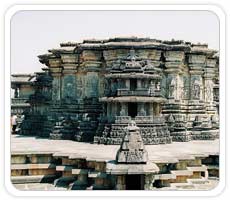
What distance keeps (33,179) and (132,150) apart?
379cm

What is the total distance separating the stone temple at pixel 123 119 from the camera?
418 inches

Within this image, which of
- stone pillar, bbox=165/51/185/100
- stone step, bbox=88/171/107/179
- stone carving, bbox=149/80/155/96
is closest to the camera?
stone step, bbox=88/171/107/179

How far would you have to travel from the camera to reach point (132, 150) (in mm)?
9531

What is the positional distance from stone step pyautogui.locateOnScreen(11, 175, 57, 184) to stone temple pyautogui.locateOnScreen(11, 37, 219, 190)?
1.1 inches

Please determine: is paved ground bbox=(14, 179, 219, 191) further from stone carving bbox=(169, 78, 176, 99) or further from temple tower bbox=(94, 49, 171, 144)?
stone carving bbox=(169, 78, 176, 99)

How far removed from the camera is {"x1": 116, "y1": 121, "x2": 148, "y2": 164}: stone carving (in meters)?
9.44

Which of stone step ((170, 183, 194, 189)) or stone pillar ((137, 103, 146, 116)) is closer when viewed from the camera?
stone step ((170, 183, 194, 189))

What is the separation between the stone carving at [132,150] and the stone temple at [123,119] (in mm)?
22

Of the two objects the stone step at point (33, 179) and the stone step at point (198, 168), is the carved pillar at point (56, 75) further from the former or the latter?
the stone step at point (198, 168)

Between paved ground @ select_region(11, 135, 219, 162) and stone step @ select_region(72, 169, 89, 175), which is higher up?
paved ground @ select_region(11, 135, 219, 162)

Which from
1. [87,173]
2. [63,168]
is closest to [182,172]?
[87,173]

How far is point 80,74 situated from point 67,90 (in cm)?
88

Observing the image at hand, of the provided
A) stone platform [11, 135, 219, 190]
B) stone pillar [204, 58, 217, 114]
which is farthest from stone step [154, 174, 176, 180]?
stone pillar [204, 58, 217, 114]
